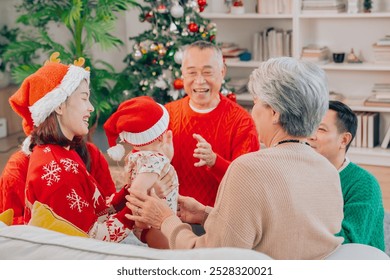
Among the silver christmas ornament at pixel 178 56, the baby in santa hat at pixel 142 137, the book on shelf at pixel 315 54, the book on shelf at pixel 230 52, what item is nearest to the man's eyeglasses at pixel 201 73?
the baby in santa hat at pixel 142 137

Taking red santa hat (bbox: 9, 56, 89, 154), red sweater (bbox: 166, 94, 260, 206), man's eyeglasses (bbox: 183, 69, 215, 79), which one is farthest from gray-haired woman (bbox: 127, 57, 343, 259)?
man's eyeglasses (bbox: 183, 69, 215, 79)

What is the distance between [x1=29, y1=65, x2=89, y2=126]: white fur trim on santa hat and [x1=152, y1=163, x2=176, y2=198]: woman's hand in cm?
43

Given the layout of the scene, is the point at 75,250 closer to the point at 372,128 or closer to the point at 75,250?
the point at 75,250

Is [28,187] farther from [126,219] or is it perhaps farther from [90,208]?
[126,219]

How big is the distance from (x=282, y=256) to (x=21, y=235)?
2.30 feet

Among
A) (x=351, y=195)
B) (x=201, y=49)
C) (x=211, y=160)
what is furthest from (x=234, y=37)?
(x=351, y=195)

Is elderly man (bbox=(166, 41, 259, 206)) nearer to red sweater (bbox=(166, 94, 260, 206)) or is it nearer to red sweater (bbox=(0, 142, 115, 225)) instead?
red sweater (bbox=(166, 94, 260, 206))

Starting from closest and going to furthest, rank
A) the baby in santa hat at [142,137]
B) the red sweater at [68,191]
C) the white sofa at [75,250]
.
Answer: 1. the white sofa at [75,250]
2. the red sweater at [68,191]
3. the baby in santa hat at [142,137]

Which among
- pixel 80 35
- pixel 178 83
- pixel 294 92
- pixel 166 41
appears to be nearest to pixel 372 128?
pixel 178 83

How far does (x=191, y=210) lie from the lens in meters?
2.53

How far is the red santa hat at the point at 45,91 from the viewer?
7.29 ft

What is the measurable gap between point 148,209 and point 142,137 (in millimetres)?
332

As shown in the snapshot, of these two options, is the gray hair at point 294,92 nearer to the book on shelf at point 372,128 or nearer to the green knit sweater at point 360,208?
the green knit sweater at point 360,208

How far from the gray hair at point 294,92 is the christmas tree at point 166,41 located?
314 cm
